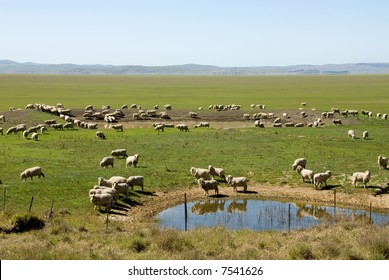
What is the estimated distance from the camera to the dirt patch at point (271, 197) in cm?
2553

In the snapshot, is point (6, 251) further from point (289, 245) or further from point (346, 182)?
point (346, 182)

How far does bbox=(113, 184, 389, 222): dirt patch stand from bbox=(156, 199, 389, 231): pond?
574 millimetres

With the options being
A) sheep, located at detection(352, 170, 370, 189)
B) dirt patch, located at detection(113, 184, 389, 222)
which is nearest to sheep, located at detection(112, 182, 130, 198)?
dirt patch, located at detection(113, 184, 389, 222)

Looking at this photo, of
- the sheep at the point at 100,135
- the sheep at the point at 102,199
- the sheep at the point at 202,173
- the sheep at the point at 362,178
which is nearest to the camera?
the sheep at the point at 102,199

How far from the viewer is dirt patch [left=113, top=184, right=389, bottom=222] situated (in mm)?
25531

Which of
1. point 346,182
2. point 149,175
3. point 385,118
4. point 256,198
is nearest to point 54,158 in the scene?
point 149,175

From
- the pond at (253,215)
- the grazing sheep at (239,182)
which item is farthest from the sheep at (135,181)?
the grazing sheep at (239,182)

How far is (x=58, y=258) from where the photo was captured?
525 inches

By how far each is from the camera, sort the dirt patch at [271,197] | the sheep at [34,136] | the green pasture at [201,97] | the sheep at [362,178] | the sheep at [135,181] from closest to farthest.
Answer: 1. the dirt patch at [271,197]
2. the sheep at [135,181]
3. the sheep at [362,178]
4. the sheep at [34,136]
5. the green pasture at [201,97]

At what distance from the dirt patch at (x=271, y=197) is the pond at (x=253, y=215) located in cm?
57

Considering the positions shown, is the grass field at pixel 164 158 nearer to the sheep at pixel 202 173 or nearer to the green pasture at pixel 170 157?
the green pasture at pixel 170 157

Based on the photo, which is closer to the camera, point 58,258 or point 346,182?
point 58,258

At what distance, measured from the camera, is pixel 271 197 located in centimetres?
2816

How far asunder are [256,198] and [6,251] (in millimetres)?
16766
